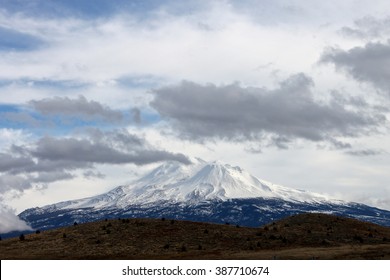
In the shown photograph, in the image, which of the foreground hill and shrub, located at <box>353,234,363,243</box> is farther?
shrub, located at <box>353,234,363,243</box>

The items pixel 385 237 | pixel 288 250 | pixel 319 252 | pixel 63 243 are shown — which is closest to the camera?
pixel 319 252

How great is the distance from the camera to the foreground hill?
206 ft

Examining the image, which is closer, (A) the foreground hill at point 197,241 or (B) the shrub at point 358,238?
(A) the foreground hill at point 197,241

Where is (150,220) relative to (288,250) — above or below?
above

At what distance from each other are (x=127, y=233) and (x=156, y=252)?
9801 mm

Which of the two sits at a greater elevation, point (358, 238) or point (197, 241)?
point (197, 241)

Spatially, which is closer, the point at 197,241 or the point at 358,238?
the point at 197,241

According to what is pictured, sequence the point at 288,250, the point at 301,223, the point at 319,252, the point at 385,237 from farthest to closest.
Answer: the point at 301,223 → the point at 385,237 → the point at 288,250 → the point at 319,252

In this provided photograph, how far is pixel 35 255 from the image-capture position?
66.3 meters

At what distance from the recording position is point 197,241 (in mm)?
71688

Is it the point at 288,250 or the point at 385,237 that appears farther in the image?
the point at 385,237

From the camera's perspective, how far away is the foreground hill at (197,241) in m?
62.9

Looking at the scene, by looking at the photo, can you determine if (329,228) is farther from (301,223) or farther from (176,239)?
(176,239)

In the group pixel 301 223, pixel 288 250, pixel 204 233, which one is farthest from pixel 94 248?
pixel 301 223
